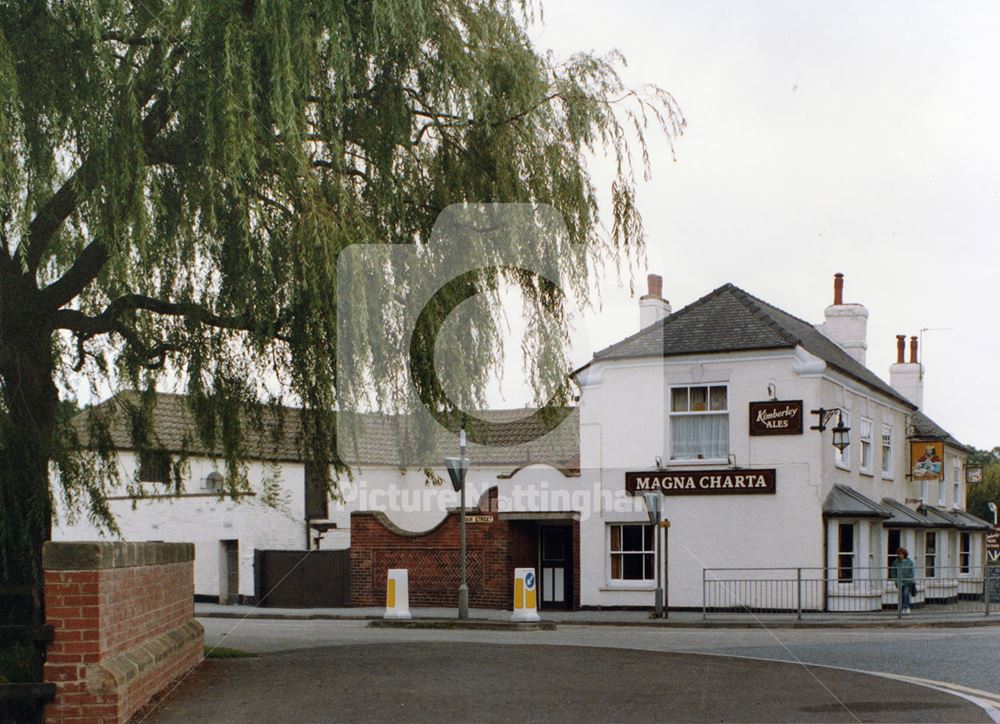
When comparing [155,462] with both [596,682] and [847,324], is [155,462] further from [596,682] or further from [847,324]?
[847,324]

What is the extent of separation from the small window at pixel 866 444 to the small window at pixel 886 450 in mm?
1371

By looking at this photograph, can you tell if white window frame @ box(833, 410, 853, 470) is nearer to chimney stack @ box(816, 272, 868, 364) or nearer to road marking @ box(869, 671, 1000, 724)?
chimney stack @ box(816, 272, 868, 364)

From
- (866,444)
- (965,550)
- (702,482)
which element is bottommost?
(965,550)

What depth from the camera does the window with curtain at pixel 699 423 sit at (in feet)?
94.3

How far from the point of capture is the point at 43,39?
36.1ft

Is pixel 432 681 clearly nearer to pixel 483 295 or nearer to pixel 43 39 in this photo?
pixel 483 295

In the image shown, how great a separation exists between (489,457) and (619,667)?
2457cm

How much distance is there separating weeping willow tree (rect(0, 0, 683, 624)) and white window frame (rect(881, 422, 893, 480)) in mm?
21626

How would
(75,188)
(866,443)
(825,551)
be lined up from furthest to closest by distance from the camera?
(866,443), (825,551), (75,188)

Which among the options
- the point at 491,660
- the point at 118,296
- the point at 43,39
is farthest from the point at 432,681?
the point at 43,39

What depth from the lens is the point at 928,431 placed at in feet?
128

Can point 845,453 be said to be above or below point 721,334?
below

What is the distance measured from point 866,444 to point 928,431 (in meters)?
8.42

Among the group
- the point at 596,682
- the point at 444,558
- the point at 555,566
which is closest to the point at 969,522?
the point at 555,566
